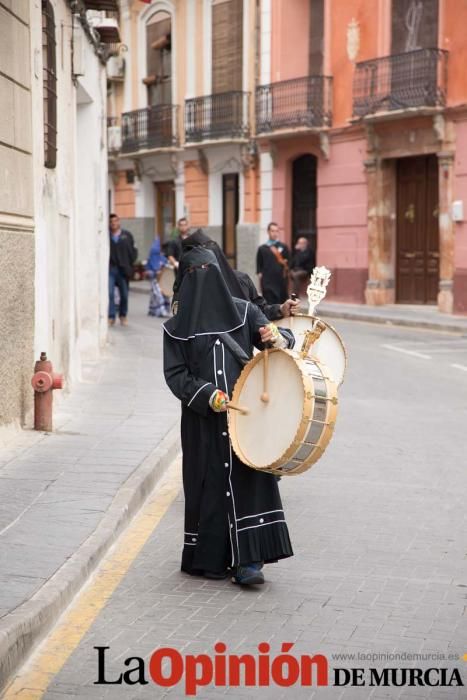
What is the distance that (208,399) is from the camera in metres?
6.27

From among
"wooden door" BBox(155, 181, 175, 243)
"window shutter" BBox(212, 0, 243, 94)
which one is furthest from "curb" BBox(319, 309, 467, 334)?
"wooden door" BBox(155, 181, 175, 243)

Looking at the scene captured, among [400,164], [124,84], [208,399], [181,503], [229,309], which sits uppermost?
[124,84]

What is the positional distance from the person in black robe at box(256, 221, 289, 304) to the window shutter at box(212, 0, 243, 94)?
1259 centimetres

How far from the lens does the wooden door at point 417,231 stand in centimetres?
2705

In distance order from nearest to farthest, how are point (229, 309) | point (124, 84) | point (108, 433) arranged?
1. point (229, 309)
2. point (108, 433)
3. point (124, 84)

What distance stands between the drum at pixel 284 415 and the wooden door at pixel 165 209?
3250cm

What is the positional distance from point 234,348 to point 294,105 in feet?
81.3

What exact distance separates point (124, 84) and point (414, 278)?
1541cm

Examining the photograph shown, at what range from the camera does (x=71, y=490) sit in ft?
26.4

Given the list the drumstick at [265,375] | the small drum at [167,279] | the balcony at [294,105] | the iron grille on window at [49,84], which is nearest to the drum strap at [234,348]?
the drumstick at [265,375]

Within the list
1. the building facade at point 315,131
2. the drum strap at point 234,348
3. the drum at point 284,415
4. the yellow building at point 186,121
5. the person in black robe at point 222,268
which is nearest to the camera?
the drum at point 284,415

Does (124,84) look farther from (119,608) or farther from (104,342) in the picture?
(119,608)

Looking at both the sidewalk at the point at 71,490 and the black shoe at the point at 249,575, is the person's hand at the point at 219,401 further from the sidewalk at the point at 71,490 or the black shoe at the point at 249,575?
the sidewalk at the point at 71,490

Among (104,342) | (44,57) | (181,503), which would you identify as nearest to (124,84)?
(104,342)
